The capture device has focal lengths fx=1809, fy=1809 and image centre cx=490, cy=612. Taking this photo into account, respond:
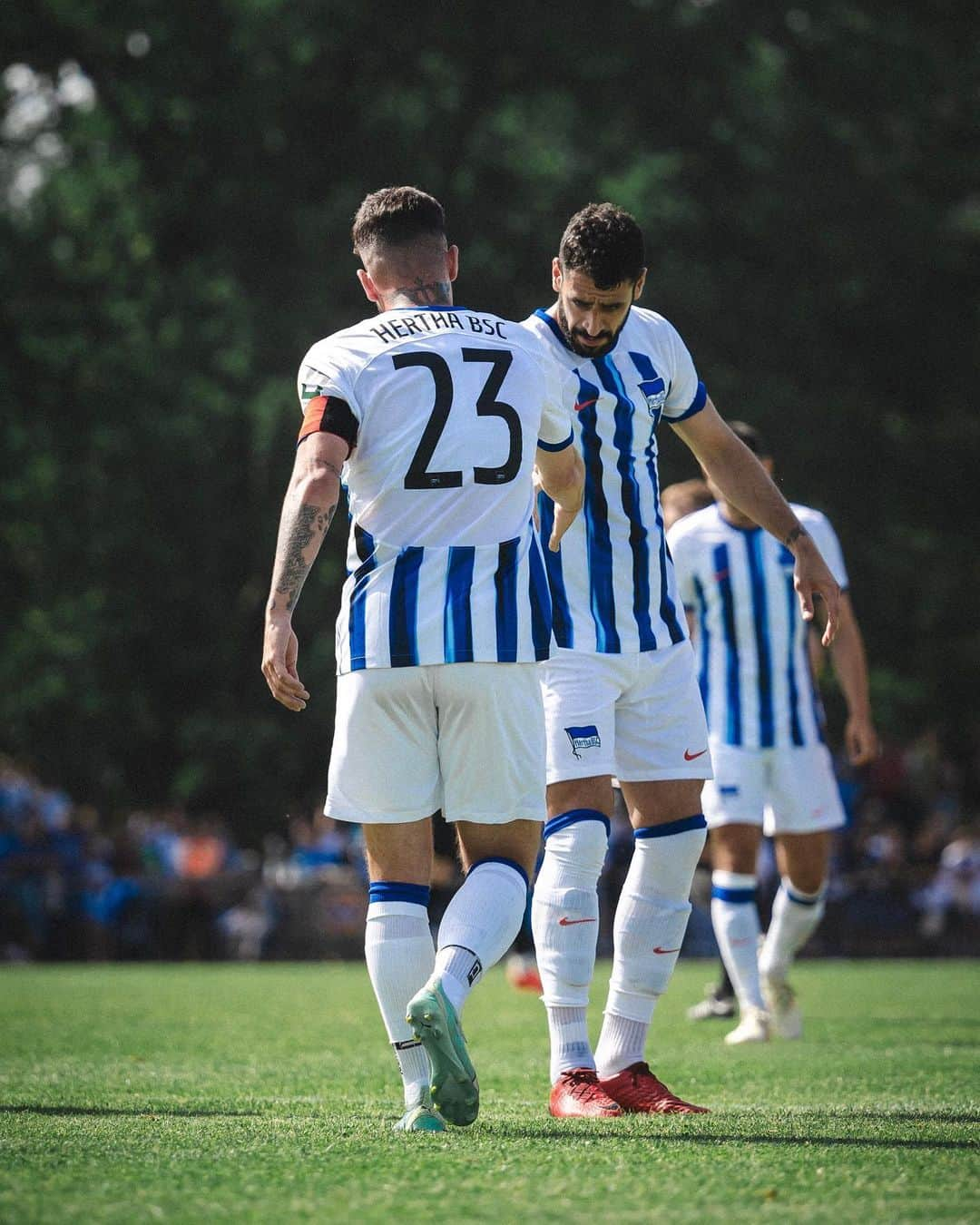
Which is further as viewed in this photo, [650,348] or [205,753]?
[205,753]

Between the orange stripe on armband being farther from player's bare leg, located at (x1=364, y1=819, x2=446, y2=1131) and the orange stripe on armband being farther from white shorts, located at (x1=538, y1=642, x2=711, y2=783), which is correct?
white shorts, located at (x1=538, y1=642, x2=711, y2=783)

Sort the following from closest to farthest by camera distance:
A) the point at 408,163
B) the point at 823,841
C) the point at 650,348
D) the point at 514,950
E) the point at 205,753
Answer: the point at 650,348 < the point at 823,841 < the point at 514,950 < the point at 408,163 < the point at 205,753

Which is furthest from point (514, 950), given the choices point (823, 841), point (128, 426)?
point (128, 426)

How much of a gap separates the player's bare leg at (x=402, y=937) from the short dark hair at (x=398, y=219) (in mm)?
1614

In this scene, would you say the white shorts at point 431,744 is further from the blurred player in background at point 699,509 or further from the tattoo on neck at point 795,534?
the blurred player in background at point 699,509

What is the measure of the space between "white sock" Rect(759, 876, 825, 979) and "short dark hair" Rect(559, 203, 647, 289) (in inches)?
170

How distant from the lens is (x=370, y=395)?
4816 millimetres

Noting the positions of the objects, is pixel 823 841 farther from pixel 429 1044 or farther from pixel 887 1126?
pixel 429 1044

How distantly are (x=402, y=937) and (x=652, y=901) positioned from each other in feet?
4.04

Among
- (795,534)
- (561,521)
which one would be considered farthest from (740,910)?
(561,521)

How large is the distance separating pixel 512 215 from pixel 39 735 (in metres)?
11.1

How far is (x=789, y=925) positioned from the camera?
353 inches

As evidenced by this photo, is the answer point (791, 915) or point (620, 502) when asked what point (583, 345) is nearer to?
point (620, 502)

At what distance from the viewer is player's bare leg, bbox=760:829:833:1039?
870cm
